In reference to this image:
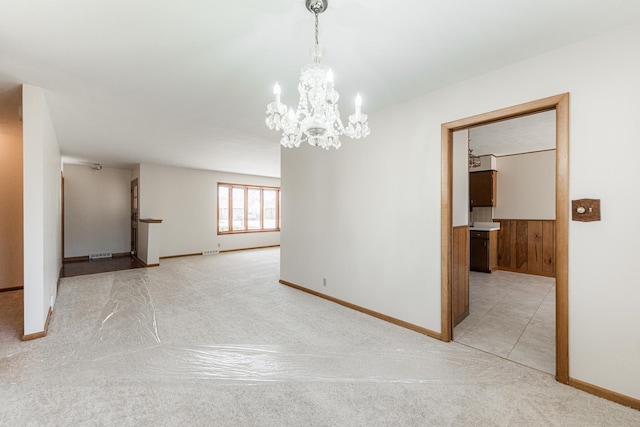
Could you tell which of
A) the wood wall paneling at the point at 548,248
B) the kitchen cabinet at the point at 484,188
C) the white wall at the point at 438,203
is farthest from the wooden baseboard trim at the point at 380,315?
the kitchen cabinet at the point at 484,188

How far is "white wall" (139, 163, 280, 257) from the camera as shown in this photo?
23.3 feet

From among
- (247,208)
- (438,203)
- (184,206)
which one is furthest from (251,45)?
(247,208)

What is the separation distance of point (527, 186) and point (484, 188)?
30.7 inches

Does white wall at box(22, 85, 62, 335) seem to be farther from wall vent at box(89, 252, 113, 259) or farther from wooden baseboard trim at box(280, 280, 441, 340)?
wall vent at box(89, 252, 113, 259)

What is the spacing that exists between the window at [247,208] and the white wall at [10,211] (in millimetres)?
Result: 4432

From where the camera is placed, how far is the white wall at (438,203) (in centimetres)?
182

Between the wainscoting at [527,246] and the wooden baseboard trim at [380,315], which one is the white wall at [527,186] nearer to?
the wainscoting at [527,246]

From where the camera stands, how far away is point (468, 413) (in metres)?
1.71

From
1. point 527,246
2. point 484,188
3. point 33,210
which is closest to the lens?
point 33,210

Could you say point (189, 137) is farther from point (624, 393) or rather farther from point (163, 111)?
point (624, 393)

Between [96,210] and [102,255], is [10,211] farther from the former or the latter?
[102,255]

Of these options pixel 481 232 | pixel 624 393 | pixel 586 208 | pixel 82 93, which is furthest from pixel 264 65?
pixel 481 232

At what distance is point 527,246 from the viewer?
5.58 m

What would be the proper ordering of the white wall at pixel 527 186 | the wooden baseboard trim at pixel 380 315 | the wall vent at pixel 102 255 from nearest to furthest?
the wooden baseboard trim at pixel 380 315 < the white wall at pixel 527 186 < the wall vent at pixel 102 255
